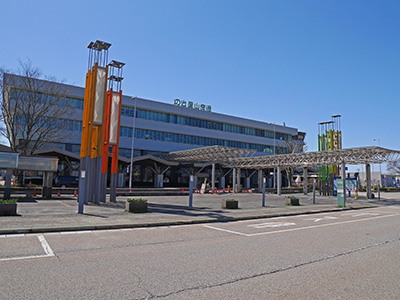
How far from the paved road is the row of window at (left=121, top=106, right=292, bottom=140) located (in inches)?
1738

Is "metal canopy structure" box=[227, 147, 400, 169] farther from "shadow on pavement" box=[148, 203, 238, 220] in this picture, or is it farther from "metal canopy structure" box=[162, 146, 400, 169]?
"shadow on pavement" box=[148, 203, 238, 220]

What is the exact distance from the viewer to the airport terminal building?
4647cm

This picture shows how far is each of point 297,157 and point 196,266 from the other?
34.8m

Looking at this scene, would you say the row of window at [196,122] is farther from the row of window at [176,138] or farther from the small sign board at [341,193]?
the small sign board at [341,193]

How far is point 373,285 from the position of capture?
5.25 meters

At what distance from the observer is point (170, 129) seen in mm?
55719

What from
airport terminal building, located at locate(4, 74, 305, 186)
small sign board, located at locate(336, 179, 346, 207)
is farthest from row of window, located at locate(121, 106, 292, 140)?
small sign board, located at locate(336, 179, 346, 207)

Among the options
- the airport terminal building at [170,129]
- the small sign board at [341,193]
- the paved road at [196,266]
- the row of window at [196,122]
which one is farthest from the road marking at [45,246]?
the row of window at [196,122]

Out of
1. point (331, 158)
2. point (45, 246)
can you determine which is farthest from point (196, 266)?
Result: point (331, 158)

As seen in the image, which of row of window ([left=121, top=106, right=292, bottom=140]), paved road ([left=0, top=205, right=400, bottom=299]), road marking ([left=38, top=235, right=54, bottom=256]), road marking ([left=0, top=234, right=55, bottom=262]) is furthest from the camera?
row of window ([left=121, top=106, right=292, bottom=140])

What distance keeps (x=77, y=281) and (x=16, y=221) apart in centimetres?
796

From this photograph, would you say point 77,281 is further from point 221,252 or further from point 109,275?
point 221,252

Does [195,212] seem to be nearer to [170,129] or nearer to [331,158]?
[331,158]

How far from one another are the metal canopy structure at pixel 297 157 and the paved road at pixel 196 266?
25.8 meters
